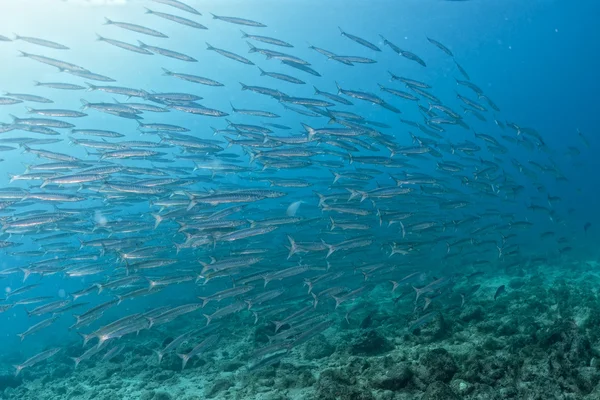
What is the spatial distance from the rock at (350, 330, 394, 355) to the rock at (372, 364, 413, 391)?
248cm

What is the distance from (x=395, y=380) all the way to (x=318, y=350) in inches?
142

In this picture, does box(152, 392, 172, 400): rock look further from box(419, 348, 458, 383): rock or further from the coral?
box(419, 348, 458, 383): rock

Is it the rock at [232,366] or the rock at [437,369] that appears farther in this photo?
the rock at [232,366]

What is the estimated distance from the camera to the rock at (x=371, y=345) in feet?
Result: 23.7

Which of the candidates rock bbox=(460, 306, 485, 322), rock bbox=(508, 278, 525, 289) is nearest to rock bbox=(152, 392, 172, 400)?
rock bbox=(460, 306, 485, 322)

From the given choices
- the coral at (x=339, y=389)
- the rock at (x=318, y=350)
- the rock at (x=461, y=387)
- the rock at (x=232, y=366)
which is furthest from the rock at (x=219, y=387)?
the rock at (x=461, y=387)

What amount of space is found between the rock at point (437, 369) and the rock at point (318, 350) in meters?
3.43

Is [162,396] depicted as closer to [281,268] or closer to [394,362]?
[394,362]

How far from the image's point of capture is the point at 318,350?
8.09m

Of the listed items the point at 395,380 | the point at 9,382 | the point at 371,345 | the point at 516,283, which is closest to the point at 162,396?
the point at 371,345

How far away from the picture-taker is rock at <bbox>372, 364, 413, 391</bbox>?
15.4 ft

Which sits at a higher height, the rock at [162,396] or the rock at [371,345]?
the rock at [371,345]

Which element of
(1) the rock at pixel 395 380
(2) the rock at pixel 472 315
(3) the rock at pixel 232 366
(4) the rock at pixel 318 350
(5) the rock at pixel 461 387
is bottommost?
(3) the rock at pixel 232 366

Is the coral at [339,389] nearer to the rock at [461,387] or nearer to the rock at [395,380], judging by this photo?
the rock at [395,380]
